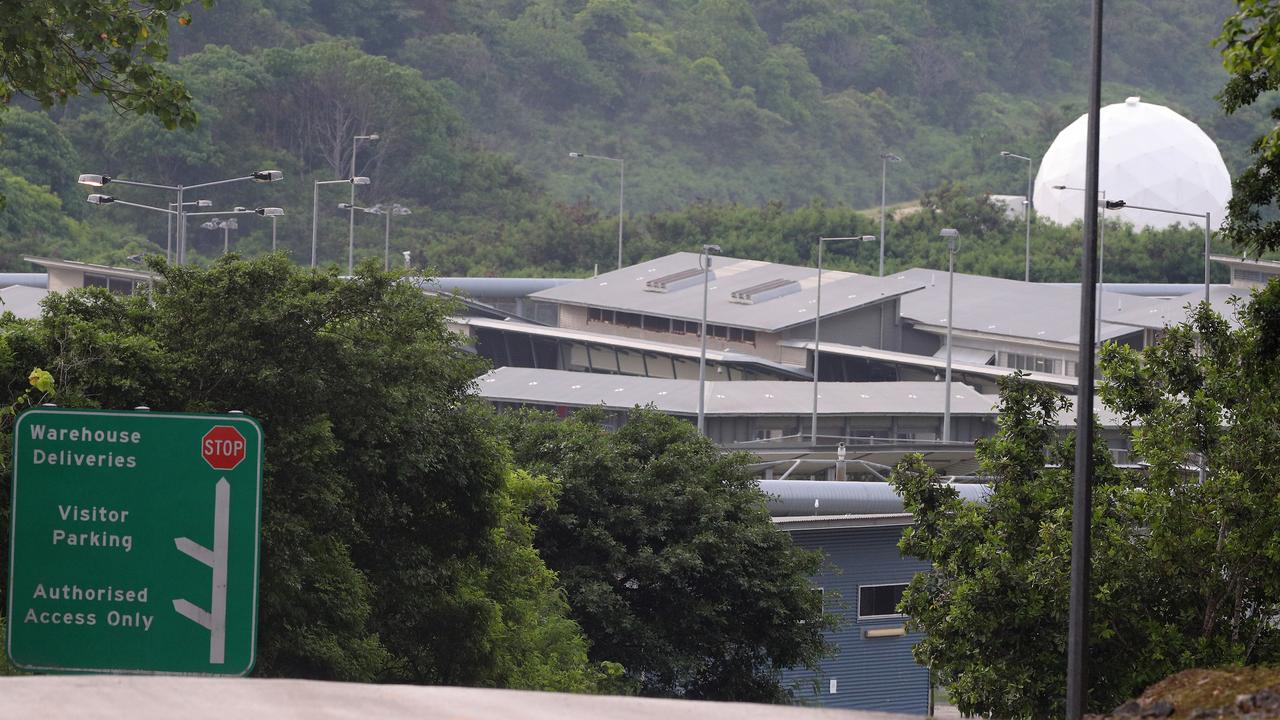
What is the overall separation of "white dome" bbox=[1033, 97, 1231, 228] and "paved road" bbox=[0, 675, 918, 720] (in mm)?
92151

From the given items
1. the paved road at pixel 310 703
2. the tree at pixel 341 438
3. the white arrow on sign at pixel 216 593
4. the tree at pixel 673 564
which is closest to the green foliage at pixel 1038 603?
the tree at pixel 341 438

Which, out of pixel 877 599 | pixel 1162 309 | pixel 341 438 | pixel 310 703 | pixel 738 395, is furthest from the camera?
pixel 1162 309

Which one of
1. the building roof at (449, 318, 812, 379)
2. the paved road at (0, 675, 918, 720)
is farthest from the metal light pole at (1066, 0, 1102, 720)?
the building roof at (449, 318, 812, 379)

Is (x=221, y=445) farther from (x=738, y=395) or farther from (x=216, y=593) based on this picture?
(x=738, y=395)

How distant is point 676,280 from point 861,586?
42.5 m

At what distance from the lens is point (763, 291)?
72.6 meters

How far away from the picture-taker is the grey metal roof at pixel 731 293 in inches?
2694

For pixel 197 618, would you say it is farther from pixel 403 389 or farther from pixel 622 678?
pixel 622 678

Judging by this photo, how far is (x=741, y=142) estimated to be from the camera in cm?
13538

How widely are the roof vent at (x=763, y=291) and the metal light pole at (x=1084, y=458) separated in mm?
54913

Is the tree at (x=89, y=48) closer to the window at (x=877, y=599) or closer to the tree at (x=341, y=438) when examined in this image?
the tree at (x=341, y=438)

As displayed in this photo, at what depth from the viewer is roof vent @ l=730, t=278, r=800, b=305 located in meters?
71.8

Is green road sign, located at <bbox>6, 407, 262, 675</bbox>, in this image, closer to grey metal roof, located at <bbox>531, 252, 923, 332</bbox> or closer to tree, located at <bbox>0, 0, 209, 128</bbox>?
tree, located at <bbox>0, 0, 209, 128</bbox>

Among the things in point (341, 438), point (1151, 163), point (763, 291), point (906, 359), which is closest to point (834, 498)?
point (341, 438)
